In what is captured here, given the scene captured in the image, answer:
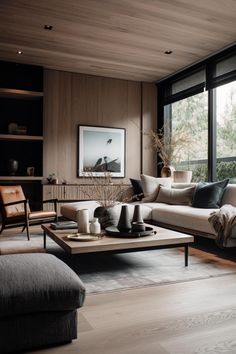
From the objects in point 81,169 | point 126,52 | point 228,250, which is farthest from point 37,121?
point 228,250

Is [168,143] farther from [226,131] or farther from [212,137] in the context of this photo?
[226,131]

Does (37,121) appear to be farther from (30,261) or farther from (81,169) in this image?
(30,261)

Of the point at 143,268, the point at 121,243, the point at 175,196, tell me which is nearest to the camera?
the point at 121,243

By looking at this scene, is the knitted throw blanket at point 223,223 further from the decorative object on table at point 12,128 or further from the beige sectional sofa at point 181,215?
the decorative object on table at point 12,128

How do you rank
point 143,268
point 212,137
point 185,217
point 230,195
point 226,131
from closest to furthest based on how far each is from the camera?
point 143,268, point 185,217, point 230,195, point 226,131, point 212,137

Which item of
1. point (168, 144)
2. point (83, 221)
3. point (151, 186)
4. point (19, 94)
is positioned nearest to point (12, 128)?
point (19, 94)

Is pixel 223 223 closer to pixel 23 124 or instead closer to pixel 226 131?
pixel 226 131

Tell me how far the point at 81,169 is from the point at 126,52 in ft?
7.49

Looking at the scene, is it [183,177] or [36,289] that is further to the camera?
[183,177]

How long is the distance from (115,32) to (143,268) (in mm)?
3220

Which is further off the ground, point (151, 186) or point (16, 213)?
point (151, 186)

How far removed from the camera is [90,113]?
639cm

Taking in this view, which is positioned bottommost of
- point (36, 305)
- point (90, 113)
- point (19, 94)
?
point (36, 305)

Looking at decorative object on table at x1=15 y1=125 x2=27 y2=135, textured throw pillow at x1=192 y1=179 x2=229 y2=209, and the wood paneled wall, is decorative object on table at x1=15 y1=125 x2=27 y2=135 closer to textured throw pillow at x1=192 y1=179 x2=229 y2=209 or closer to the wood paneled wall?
the wood paneled wall
